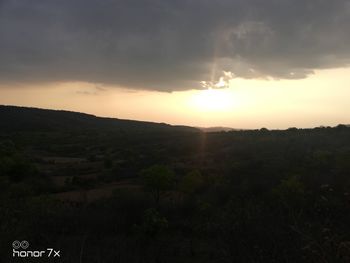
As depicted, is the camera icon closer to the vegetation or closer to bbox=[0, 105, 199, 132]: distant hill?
the vegetation

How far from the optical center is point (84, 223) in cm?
873

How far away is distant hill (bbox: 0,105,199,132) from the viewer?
11775 centimetres

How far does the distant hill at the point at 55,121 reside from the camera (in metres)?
118

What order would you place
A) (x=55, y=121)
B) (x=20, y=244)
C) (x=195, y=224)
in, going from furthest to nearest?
1. (x=55, y=121)
2. (x=195, y=224)
3. (x=20, y=244)

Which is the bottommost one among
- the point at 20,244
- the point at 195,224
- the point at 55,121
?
the point at 195,224

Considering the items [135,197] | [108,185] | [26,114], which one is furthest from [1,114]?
[135,197]

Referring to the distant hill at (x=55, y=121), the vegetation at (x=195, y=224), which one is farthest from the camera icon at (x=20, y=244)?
the distant hill at (x=55, y=121)

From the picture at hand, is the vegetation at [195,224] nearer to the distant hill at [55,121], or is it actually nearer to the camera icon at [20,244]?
the camera icon at [20,244]

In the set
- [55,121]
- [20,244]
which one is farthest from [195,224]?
[55,121]

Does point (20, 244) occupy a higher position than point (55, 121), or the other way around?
point (55, 121)

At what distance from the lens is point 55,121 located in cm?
13588

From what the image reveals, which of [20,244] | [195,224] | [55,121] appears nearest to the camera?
[20,244]

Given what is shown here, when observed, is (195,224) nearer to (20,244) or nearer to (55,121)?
(20,244)

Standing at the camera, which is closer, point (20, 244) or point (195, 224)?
point (20, 244)
